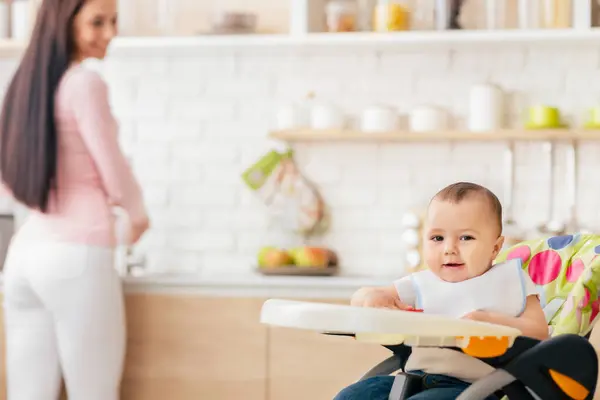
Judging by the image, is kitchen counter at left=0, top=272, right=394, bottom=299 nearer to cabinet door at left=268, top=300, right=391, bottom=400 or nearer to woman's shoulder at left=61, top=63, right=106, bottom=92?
cabinet door at left=268, top=300, right=391, bottom=400

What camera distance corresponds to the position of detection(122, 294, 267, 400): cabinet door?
323cm

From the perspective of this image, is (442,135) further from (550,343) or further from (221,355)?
(550,343)

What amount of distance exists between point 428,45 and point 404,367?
179 centimetres

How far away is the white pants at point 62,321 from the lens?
2.79 m

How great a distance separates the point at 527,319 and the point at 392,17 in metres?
1.82

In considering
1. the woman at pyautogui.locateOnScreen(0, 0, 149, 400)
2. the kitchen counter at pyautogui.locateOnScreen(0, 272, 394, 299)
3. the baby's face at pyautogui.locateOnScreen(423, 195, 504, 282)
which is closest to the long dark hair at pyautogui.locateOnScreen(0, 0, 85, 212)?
the woman at pyautogui.locateOnScreen(0, 0, 149, 400)

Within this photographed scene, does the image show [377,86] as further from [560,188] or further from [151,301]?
[151,301]

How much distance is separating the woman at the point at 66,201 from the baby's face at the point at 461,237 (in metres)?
1.21

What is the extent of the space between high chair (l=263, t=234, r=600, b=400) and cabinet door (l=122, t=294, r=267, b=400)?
4.08ft

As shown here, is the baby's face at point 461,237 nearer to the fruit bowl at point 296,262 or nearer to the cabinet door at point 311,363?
the cabinet door at point 311,363

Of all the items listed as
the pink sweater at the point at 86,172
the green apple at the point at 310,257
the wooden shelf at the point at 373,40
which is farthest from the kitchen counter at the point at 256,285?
the wooden shelf at the point at 373,40

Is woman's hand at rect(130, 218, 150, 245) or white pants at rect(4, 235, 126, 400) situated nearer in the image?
white pants at rect(4, 235, 126, 400)

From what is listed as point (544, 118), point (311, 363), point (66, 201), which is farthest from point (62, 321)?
point (544, 118)

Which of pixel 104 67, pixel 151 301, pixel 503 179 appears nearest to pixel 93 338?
pixel 151 301
